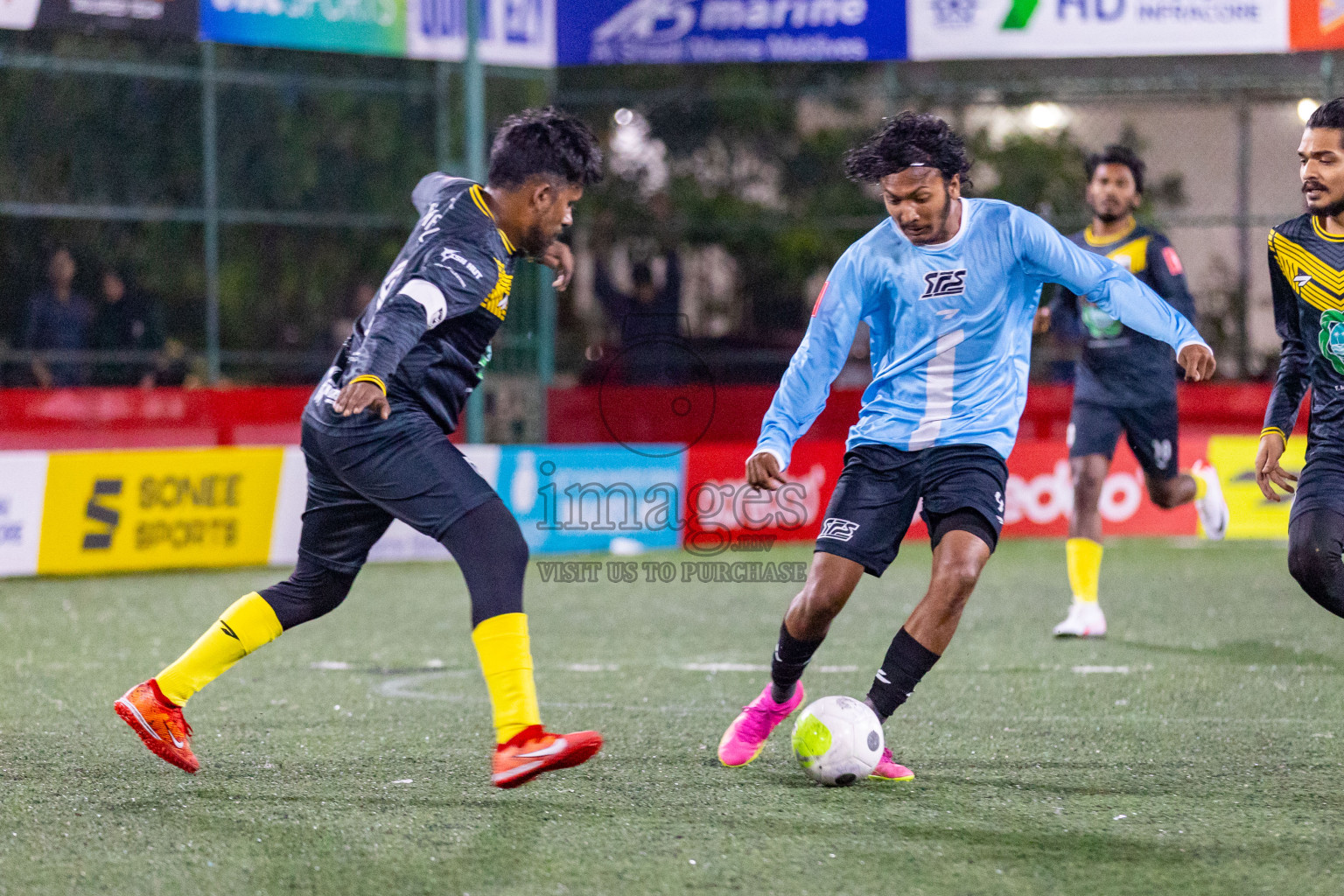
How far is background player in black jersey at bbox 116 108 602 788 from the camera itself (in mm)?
4176

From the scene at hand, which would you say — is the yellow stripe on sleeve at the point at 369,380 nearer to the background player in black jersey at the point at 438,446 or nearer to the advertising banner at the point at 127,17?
the background player in black jersey at the point at 438,446

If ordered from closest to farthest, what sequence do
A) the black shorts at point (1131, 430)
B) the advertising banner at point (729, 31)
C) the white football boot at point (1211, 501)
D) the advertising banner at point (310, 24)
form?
the black shorts at point (1131, 430), the white football boot at point (1211, 501), the advertising banner at point (310, 24), the advertising banner at point (729, 31)

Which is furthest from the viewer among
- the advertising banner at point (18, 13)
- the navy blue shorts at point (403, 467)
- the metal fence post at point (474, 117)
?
the metal fence post at point (474, 117)

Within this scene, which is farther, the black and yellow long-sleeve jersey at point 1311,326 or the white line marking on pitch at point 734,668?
the white line marking on pitch at point 734,668

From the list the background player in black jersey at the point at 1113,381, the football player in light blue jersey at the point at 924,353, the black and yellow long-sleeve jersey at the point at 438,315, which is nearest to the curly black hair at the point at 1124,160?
the background player in black jersey at the point at 1113,381

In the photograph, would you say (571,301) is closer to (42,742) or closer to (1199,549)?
(1199,549)

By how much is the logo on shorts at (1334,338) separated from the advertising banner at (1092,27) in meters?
9.14

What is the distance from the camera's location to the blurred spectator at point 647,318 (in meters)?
13.9

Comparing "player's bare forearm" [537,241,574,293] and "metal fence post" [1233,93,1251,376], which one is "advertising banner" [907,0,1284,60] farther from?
"player's bare forearm" [537,241,574,293]

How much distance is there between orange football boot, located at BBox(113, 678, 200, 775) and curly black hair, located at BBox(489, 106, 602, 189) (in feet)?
5.99

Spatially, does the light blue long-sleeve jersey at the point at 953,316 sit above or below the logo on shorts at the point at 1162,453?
above

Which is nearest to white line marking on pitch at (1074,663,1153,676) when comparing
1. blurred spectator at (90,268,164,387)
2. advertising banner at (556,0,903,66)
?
advertising banner at (556,0,903,66)

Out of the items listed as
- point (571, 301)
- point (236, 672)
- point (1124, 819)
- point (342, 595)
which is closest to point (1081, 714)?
point (1124, 819)

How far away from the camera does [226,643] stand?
468cm
